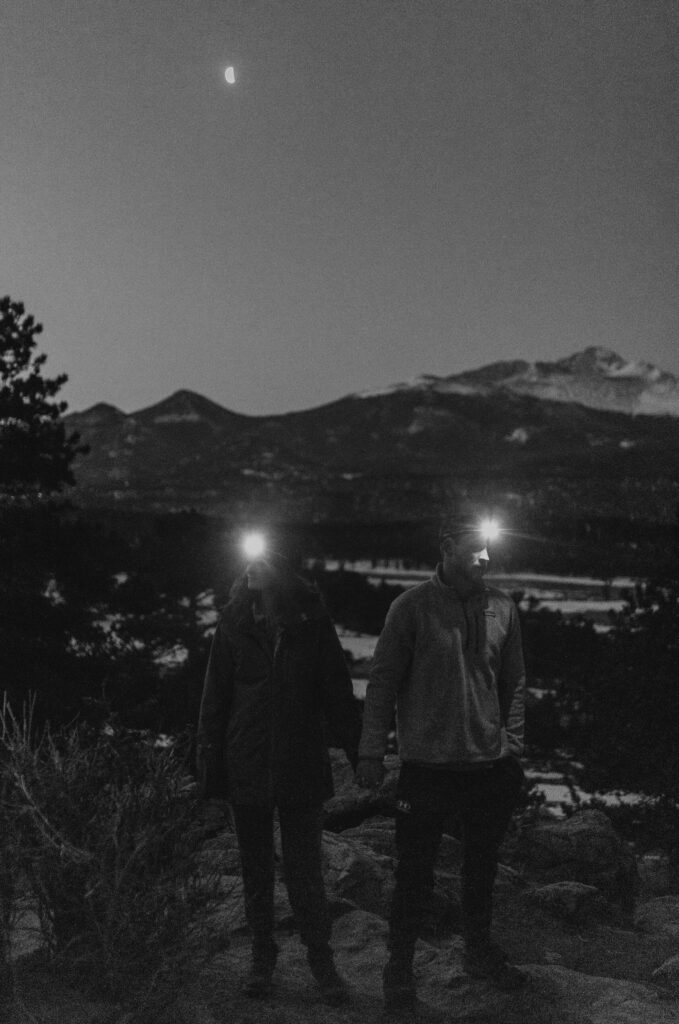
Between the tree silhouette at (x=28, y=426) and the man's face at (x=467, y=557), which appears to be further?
the tree silhouette at (x=28, y=426)

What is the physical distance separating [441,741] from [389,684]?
0.32m

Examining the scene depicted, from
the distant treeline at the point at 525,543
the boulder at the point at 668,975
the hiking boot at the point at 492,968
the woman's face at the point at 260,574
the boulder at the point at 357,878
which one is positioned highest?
the woman's face at the point at 260,574

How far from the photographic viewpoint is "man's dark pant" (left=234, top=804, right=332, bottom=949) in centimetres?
400

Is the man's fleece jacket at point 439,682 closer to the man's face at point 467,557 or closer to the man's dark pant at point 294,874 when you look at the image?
the man's face at point 467,557

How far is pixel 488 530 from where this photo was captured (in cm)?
432

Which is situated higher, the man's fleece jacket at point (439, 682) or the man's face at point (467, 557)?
the man's face at point (467, 557)

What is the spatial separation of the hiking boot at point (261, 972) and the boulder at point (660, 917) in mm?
2924

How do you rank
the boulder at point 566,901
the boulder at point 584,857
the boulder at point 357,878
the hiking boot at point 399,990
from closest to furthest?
the hiking boot at point 399,990 < the boulder at point 357,878 < the boulder at point 566,901 < the boulder at point 584,857

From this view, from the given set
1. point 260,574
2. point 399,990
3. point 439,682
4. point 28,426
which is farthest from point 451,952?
point 28,426

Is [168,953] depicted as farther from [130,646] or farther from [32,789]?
[130,646]

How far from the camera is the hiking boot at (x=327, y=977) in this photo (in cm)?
388

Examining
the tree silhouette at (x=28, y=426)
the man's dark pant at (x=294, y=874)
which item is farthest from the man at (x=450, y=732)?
the tree silhouette at (x=28, y=426)

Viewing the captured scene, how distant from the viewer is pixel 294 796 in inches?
156

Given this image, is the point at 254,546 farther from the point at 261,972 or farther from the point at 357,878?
the point at 357,878
